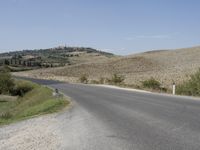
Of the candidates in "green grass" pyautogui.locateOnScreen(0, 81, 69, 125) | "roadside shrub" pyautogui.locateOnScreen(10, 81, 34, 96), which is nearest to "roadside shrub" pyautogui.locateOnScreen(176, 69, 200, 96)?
"green grass" pyautogui.locateOnScreen(0, 81, 69, 125)

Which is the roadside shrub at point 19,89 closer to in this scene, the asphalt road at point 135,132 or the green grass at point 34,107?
the green grass at point 34,107

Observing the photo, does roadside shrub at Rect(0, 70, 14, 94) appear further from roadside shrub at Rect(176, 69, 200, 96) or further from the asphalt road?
the asphalt road

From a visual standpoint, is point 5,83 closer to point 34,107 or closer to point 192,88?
point 34,107

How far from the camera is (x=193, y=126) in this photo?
11.5 metres

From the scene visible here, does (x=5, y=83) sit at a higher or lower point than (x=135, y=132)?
higher

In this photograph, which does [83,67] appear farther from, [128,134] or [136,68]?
[128,134]

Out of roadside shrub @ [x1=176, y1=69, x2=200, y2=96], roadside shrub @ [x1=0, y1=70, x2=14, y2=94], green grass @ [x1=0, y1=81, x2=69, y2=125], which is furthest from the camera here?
roadside shrub @ [x1=0, y1=70, x2=14, y2=94]

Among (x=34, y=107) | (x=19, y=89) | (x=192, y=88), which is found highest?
(x=192, y=88)

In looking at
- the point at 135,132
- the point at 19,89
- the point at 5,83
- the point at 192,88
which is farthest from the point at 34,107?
the point at 5,83

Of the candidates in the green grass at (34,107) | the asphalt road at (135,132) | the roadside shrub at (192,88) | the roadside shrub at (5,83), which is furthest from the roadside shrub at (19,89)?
the asphalt road at (135,132)

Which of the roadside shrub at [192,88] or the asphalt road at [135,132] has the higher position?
the roadside shrub at [192,88]

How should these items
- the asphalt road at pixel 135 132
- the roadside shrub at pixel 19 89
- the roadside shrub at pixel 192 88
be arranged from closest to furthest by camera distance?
the asphalt road at pixel 135 132
the roadside shrub at pixel 192 88
the roadside shrub at pixel 19 89

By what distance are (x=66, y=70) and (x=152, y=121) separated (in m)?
94.8

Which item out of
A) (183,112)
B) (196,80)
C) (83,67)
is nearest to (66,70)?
(83,67)
